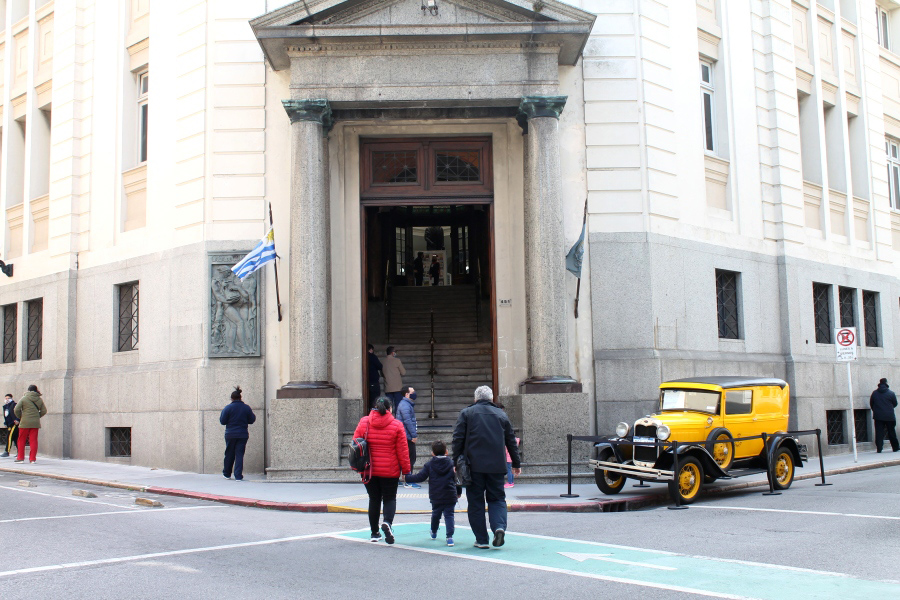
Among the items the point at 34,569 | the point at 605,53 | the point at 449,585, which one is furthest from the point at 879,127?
the point at 34,569

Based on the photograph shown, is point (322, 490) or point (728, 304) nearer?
point (322, 490)

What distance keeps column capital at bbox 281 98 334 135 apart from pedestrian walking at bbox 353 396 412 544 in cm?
875

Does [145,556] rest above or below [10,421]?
below

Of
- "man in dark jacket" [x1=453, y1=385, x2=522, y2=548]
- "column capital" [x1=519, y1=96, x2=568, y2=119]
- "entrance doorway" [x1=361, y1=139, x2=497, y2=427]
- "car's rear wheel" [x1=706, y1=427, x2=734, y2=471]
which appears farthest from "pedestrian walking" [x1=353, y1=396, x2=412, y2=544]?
"column capital" [x1=519, y1=96, x2=568, y2=119]

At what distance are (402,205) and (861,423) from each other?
14.7m

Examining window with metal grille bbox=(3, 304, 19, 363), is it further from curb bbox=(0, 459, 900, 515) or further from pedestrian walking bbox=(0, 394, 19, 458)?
curb bbox=(0, 459, 900, 515)

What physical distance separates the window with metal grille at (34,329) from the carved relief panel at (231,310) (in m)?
7.98

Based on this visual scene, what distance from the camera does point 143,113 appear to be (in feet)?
70.6

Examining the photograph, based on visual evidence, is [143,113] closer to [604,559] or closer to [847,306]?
[604,559]

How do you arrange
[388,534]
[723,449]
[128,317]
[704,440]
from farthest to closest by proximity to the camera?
[128,317] → [723,449] → [704,440] → [388,534]

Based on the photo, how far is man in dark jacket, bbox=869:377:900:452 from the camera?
22.9 metres

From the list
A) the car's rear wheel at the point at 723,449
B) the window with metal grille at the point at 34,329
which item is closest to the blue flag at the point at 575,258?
the car's rear wheel at the point at 723,449

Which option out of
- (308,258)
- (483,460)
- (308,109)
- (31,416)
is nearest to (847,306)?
(308,258)

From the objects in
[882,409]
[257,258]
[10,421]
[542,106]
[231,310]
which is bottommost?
[882,409]
